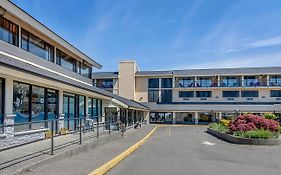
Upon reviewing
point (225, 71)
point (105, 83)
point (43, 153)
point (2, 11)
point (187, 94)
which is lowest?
point (43, 153)

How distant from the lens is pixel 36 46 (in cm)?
1758

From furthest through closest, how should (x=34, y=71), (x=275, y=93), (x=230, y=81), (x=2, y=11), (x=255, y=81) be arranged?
(x=230, y=81)
(x=255, y=81)
(x=275, y=93)
(x=2, y=11)
(x=34, y=71)

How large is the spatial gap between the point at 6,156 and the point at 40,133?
6.49 metres

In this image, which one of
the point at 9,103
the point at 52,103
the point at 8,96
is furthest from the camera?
the point at 52,103

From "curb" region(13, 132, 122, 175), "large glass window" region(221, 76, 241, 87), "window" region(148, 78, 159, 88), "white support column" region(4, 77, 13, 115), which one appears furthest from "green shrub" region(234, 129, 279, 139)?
"window" region(148, 78, 159, 88)

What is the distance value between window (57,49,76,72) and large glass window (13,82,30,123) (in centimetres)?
632

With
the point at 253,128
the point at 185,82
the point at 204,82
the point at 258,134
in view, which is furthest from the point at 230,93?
the point at 258,134

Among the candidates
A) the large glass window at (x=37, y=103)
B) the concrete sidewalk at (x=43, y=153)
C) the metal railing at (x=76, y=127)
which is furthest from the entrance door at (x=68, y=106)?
the concrete sidewalk at (x=43, y=153)

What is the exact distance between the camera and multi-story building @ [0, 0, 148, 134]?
12680mm

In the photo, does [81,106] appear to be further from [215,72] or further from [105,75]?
[105,75]

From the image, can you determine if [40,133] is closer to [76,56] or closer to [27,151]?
[27,151]

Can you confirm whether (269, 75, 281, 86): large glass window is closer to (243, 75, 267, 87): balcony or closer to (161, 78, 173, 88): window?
(243, 75, 267, 87): balcony

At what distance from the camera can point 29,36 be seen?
55.0 feet

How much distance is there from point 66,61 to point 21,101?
8478 millimetres
